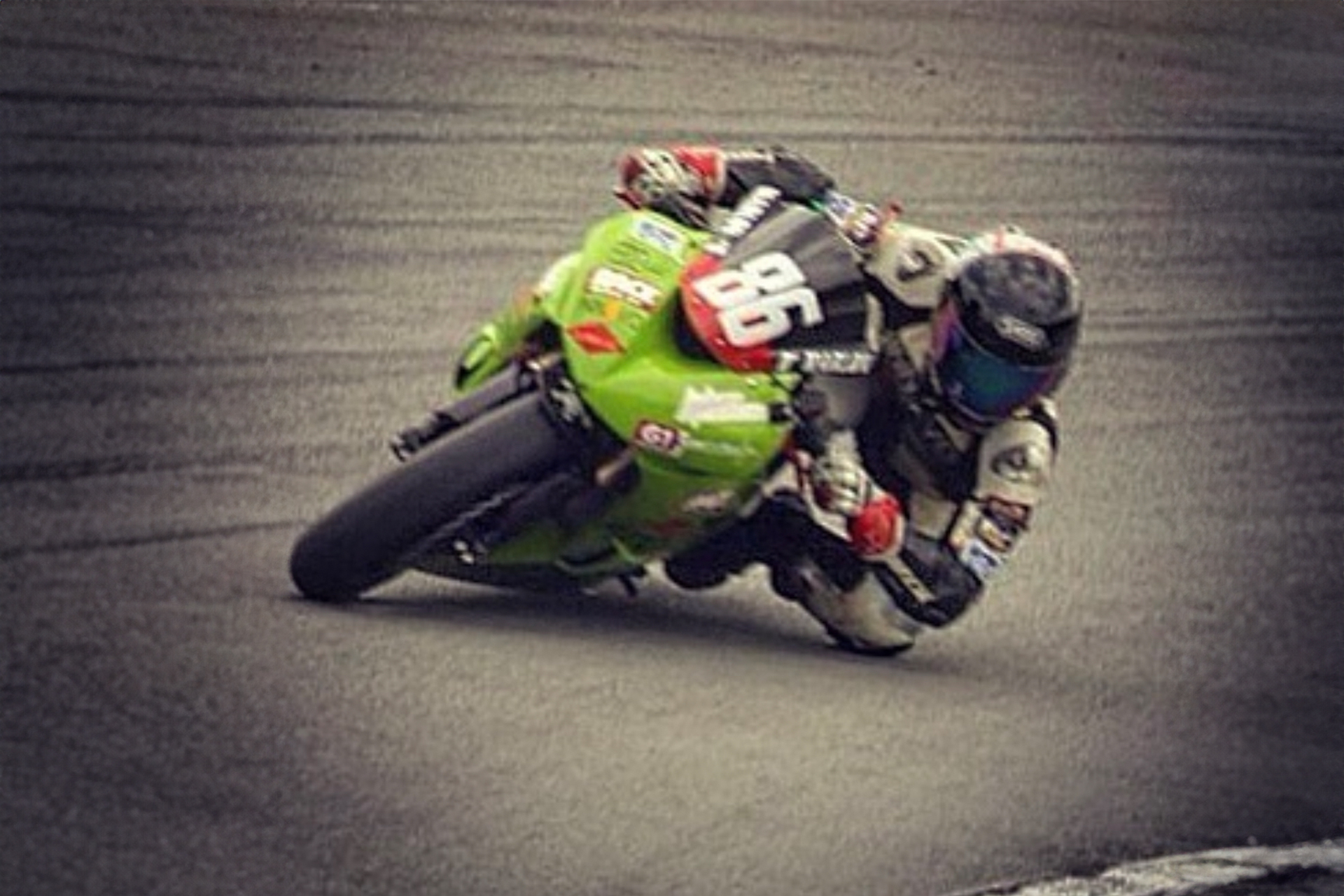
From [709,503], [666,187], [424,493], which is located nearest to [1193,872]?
[709,503]

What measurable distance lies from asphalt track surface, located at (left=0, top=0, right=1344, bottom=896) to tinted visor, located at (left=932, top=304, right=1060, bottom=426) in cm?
69

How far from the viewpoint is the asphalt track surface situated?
8539 mm

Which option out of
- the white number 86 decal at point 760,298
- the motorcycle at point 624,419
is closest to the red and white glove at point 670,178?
the motorcycle at point 624,419

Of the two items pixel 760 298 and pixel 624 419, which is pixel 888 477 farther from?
pixel 624 419

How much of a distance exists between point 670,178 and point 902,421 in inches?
32.5

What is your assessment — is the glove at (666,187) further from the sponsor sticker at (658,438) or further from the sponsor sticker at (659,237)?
the sponsor sticker at (658,438)

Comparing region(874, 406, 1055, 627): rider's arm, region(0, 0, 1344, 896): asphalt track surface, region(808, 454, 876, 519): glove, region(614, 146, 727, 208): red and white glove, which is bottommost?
region(0, 0, 1344, 896): asphalt track surface

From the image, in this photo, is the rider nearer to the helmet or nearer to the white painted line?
the helmet

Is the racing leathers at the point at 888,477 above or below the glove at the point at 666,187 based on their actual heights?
below

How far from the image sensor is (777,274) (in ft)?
32.3

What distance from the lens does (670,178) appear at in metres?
10.3

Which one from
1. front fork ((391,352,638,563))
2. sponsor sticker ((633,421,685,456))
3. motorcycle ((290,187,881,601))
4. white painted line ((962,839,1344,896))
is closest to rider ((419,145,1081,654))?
motorcycle ((290,187,881,601))

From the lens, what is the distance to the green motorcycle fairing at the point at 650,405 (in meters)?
9.59

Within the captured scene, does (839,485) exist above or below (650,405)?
below
